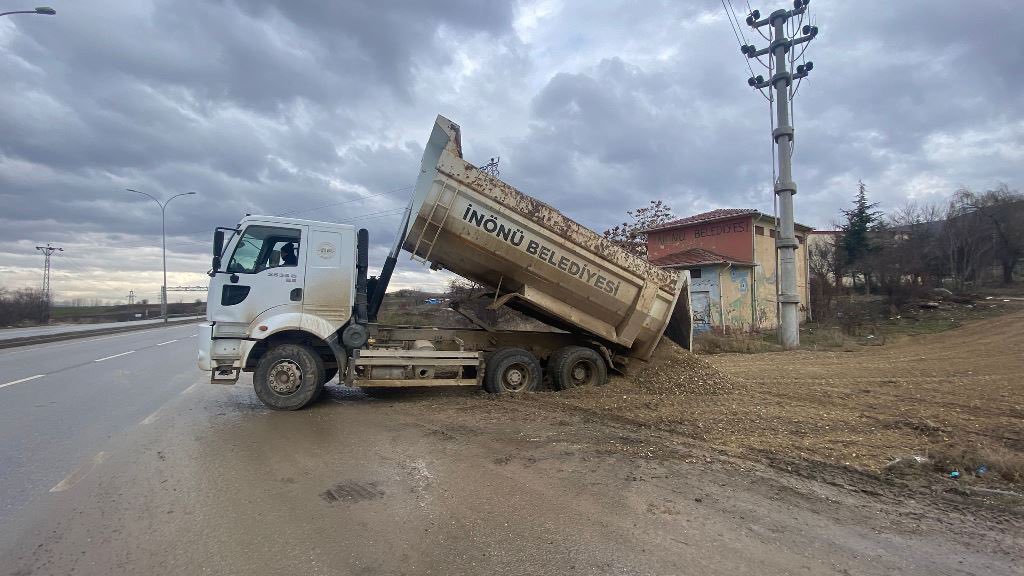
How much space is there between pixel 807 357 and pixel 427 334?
38.2ft

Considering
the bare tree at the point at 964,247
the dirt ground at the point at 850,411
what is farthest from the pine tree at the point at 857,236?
the dirt ground at the point at 850,411

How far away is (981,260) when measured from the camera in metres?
31.9

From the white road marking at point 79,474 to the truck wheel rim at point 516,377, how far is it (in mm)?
5407

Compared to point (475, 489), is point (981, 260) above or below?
above

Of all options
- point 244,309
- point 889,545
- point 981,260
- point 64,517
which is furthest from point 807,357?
point 981,260

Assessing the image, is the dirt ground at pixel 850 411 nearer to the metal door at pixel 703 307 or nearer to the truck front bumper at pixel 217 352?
the truck front bumper at pixel 217 352

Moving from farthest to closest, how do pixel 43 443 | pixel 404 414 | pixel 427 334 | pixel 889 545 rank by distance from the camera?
pixel 427 334 → pixel 404 414 → pixel 43 443 → pixel 889 545

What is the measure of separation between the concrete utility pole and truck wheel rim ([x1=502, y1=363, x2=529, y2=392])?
45.1 feet

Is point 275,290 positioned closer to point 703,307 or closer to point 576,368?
point 576,368

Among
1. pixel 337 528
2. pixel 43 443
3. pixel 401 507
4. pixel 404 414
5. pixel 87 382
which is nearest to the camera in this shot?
pixel 337 528

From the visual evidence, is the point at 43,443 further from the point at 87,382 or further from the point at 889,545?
the point at 889,545

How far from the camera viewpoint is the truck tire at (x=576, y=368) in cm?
942

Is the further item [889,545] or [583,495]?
[583,495]

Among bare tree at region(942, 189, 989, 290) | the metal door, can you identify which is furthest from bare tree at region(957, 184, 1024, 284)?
the metal door
